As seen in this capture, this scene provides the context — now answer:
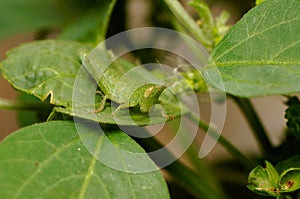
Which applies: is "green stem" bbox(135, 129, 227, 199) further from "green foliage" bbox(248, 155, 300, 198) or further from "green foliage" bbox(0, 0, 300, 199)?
"green foliage" bbox(248, 155, 300, 198)

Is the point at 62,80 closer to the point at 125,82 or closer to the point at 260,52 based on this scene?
the point at 125,82

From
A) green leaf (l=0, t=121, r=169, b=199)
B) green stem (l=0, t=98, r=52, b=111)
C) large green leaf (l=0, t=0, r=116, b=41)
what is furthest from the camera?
large green leaf (l=0, t=0, r=116, b=41)

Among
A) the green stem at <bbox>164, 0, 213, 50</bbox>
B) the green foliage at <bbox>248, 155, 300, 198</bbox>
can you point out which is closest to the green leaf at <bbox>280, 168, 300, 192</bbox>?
the green foliage at <bbox>248, 155, 300, 198</bbox>

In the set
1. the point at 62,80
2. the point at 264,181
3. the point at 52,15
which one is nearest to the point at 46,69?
the point at 62,80

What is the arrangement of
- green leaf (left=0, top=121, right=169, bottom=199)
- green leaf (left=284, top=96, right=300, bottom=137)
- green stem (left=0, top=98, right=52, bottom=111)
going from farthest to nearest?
green stem (left=0, top=98, right=52, bottom=111) → green leaf (left=284, top=96, right=300, bottom=137) → green leaf (left=0, top=121, right=169, bottom=199)

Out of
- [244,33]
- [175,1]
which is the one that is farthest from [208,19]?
[244,33]

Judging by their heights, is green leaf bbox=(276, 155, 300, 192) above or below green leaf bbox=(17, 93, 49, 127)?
above

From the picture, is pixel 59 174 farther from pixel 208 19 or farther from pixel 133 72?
pixel 208 19
